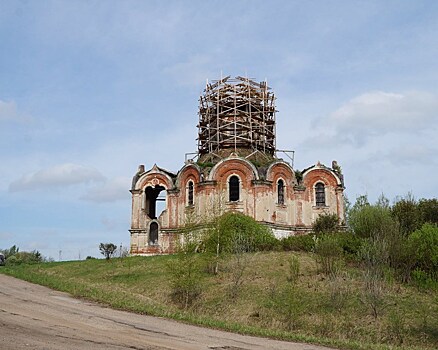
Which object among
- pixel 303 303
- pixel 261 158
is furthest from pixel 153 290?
pixel 261 158

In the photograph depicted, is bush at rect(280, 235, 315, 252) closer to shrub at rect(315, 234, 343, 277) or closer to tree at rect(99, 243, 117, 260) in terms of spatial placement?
shrub at rect(315, 234, 343, 277)

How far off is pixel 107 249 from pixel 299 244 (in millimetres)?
12016

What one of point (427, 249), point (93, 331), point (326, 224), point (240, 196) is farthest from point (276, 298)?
point (240, 196)

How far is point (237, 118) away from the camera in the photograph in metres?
42.1

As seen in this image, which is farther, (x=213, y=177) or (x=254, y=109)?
(x=254, y=109)

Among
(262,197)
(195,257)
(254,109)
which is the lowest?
(195,257)

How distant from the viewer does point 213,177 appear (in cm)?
3709

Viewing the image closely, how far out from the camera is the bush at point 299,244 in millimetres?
28938

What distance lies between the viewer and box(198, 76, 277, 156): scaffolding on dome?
41.3 metres

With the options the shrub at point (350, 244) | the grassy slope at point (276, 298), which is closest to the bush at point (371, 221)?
the shrub at point (350, 244)

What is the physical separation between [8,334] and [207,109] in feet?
110

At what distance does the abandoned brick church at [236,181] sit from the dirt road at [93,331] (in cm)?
1912

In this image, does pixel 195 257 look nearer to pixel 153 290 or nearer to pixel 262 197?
pixel 153 290

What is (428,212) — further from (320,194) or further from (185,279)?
(185,279)
